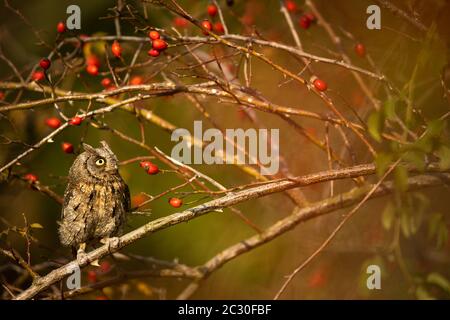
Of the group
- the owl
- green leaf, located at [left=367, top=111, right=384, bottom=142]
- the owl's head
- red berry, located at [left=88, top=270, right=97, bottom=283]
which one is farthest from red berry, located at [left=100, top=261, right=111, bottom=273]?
green leaf, located at [left=367, top=111, right=384, bottom=142]

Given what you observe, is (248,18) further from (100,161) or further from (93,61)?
(100,161)

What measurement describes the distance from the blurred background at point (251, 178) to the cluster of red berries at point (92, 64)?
0.39 feet

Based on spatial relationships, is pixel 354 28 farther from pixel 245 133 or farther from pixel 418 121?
pixel 418 121

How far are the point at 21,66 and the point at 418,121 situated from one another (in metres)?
2.16

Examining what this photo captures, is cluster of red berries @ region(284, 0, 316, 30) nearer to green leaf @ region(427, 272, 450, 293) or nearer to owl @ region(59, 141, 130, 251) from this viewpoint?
owl @ region(59, 141, 130, 251)

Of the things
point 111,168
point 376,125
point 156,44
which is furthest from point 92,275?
point 376,125

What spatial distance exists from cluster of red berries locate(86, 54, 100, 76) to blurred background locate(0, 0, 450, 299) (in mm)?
119

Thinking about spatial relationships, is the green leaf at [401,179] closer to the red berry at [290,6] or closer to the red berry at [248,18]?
the red berry at [290,6]

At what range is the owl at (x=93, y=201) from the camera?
2203 mm

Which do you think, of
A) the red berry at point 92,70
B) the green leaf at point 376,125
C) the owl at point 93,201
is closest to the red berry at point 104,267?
the owl at point 93,201

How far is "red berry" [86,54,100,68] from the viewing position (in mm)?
2408

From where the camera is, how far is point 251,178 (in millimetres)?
2842
